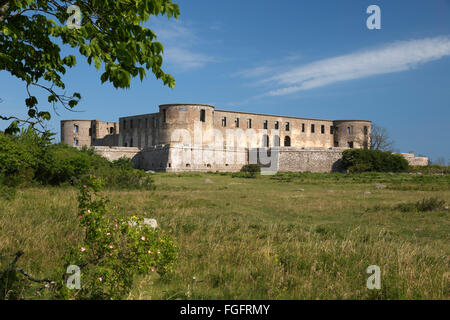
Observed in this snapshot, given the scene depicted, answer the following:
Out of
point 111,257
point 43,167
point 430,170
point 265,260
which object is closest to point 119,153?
point 43,167

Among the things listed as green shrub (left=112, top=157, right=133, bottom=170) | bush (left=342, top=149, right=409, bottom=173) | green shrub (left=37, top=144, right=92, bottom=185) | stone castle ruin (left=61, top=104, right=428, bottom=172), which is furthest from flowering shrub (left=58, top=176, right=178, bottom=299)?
bush (left=342, top=149, right=409, bottom=173)

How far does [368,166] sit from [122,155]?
3277cm

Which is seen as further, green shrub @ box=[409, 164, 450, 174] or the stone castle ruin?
the stone castle ruin

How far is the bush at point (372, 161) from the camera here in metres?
46.4

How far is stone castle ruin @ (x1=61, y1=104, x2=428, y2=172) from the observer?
161ft

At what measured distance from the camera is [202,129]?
52719 mm

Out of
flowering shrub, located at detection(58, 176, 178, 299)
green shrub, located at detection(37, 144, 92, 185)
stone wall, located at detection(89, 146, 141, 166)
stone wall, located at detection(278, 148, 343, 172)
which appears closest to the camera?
flowering shrub, located at detection(58, 176, 178, 299)

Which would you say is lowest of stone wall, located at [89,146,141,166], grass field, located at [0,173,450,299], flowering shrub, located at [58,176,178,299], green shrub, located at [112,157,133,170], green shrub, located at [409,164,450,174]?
grass field, located at [0,173,450,299]

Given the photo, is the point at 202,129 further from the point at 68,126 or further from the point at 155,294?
the point at 155,294

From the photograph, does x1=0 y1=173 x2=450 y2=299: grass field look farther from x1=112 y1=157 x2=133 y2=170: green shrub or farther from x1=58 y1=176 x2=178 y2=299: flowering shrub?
x1=112 y1=157 x2=133 y2=170: green shrub

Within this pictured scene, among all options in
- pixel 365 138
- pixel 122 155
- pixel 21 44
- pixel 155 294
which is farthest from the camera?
pixel 365 138

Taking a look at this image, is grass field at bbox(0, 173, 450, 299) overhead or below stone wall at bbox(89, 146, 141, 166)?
below

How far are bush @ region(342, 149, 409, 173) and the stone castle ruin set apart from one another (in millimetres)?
2349
